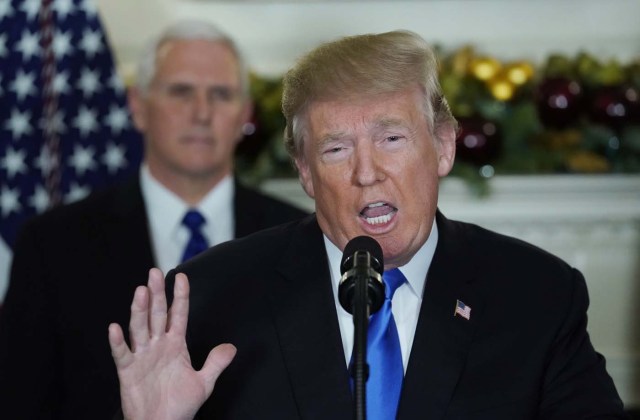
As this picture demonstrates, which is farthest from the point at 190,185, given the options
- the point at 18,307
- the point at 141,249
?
the point at 18,307

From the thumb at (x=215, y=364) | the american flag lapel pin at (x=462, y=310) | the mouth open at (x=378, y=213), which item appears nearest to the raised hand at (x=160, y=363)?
the thumb at (x=215, y=364)

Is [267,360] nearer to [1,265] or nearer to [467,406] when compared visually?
[467,406]

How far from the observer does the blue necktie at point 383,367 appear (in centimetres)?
217

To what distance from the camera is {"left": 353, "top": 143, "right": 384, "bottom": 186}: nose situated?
87.1 inches

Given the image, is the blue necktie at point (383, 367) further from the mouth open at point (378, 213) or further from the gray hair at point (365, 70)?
the gray hair at point (365, 70)

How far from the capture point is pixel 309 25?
5121mm

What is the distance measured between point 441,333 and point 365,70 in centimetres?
54

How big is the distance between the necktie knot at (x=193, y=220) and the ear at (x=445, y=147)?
160 centimetres

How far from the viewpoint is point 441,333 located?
2.26m

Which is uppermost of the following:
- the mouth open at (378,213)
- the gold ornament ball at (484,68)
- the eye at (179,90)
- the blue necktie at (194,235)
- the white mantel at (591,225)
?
the mouth open at (378,213)

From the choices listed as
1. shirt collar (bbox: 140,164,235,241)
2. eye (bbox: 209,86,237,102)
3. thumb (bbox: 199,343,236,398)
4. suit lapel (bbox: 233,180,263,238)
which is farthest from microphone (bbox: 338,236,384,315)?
eye (bbox: 209,86,237,102)

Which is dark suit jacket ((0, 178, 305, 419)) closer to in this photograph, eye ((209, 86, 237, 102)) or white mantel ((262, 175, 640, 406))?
eye ((209, 86, 237, 102))

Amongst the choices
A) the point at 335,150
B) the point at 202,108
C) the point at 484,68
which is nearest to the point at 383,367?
the point at 335,150

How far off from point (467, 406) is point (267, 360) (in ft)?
1.31
